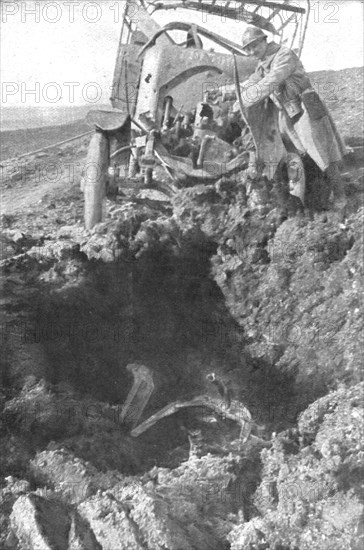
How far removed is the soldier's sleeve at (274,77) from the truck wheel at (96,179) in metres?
1.57

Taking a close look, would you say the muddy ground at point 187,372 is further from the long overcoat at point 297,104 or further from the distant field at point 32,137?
the distant field at point 32,137

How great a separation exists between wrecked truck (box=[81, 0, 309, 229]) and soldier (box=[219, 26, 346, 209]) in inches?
5.0

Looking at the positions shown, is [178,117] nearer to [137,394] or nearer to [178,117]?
[178,117]

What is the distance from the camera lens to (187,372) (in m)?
5.02

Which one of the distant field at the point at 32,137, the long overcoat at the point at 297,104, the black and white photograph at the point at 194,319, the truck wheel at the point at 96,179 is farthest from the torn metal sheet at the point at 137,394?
the distant field at the point at 32,137

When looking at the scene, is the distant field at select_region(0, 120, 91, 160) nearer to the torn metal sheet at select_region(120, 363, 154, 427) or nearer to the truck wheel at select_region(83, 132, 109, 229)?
the truck wheel at select_region(83, 132, 109, 229)

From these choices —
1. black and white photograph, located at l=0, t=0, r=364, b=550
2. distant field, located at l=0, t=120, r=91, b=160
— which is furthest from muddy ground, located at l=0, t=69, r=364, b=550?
distant field, located at l=0, t=120, r=91, b=160

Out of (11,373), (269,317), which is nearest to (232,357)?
(269,317)

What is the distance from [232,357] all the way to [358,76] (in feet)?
26.9

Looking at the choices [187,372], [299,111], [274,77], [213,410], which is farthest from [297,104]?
[213,410]

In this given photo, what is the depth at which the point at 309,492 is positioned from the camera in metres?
3.40

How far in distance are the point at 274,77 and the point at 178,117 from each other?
138cm

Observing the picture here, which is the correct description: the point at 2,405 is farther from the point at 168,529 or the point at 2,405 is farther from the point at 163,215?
the point at 163,215

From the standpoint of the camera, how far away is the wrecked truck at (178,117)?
5770 mm
